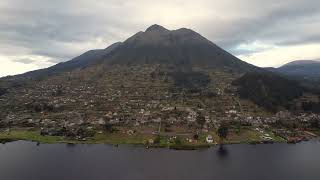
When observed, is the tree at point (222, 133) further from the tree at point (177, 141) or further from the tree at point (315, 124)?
the tree at point (315, 124)

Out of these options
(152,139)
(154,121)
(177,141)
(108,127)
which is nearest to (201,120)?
(154,121)

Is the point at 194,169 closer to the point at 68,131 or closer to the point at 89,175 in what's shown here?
the point at 89,175

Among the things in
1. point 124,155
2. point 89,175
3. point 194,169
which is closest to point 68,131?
point 124,155

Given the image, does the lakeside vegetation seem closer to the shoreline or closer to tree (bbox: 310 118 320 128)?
the shoreline

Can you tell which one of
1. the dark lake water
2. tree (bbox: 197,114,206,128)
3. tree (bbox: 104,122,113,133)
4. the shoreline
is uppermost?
tree (bbox: 197,114,206,128)

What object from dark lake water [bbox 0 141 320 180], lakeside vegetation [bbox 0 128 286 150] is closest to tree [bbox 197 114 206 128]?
lakeside vegetation [bbox 0 128 286 150]

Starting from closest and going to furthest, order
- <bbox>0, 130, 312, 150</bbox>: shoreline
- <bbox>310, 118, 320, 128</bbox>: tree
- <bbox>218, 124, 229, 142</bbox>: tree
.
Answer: <bbox>0, 130, 312, 150</bbox>: shoreline < <bbox>218, 124, 229, 142</bbox>: tree < <bbox>310, 118, 320, 128</bbox>: tree

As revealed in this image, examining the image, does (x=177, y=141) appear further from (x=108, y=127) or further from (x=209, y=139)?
(x=108, y=127)

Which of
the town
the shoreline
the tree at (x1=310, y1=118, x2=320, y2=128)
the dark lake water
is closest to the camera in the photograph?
the dark lake water

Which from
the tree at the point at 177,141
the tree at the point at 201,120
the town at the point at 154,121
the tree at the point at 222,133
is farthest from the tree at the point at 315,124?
the tree at the point at 177,141
